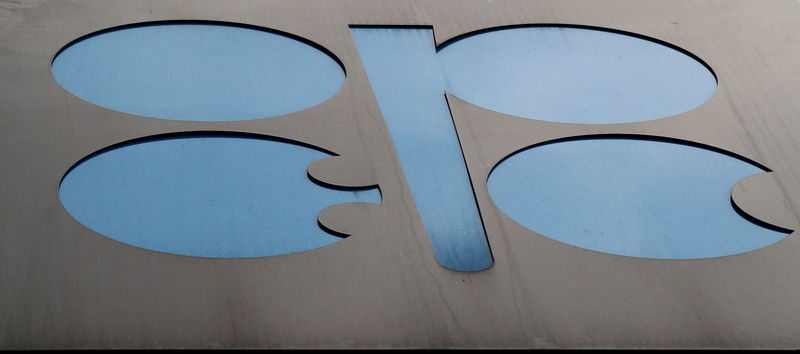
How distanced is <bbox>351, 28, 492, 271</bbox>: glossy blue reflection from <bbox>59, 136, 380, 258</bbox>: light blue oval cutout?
246mm

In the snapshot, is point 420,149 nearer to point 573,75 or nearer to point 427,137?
point 427,137

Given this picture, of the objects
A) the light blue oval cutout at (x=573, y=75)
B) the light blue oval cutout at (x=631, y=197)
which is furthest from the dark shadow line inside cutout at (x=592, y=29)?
the light blue oval cutout at (x=631, y=197)

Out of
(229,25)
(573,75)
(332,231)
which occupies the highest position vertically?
(229,25)

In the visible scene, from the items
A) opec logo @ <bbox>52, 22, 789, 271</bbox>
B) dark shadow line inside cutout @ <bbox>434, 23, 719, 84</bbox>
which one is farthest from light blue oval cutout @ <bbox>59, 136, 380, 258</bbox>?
dark shadow line inside cutout @ <bbox>434, 23, 719, 84</bbox>

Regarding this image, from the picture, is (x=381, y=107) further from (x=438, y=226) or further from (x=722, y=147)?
(x=722, y=147)

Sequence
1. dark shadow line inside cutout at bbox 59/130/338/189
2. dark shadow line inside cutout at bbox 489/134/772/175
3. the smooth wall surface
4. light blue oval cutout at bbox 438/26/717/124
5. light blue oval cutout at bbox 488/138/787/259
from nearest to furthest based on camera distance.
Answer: the smooth wall surface, light blue oval cutout at bbox 488/138/787/259, dark shadow line inside cutout at bbox 59/130/338/189, dark shadow line inside cutout at bbox 489/134/772/175, light blue oval cutout at bbox 438/26/717/124

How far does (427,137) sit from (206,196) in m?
0.90

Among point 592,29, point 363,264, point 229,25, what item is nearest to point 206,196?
point 363,264

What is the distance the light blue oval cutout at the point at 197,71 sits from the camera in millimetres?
3176

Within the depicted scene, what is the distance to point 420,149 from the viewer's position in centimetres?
313

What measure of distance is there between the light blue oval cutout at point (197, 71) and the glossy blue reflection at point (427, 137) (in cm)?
23

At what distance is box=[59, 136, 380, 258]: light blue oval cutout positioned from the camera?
2754 millimetres

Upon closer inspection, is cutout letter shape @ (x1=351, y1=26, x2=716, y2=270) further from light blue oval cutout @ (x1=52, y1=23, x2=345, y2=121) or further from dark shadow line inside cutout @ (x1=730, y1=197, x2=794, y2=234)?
dark shadow line inside cutout @ (x1=730, y1=197, x2=794, y2=234)

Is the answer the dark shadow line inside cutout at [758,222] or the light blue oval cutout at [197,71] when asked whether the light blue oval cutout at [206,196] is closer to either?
the light blue oval cutout at [197,71]
